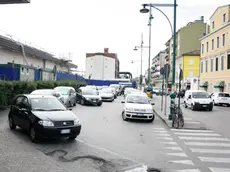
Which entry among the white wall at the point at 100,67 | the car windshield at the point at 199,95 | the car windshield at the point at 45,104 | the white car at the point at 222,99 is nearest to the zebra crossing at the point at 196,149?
the car windshield at the point at 45,104

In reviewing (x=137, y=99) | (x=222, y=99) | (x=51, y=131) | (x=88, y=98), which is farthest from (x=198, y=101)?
(x=51, y=131)

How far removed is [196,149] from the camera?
25.8 feet

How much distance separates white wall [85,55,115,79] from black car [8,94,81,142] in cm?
7555

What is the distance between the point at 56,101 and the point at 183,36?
67.9 metres

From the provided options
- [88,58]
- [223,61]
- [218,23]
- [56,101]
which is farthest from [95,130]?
[88,58]

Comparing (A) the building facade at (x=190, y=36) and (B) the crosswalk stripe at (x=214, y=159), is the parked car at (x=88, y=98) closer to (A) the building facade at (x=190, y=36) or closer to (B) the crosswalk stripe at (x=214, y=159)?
(B) the crosswalk stripe at (x=214, y=159)

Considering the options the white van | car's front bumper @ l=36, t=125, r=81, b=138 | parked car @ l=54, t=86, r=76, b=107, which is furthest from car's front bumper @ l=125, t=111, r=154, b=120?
the white van

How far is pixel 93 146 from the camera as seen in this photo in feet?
25.2

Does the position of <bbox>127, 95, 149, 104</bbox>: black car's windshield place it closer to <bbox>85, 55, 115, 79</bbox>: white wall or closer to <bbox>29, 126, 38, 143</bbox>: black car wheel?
<bbox>29, 126, 38, 143</bbox>: black car wheel

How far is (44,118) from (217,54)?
34.8 meters

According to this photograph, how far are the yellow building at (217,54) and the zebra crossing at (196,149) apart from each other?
83.5ft

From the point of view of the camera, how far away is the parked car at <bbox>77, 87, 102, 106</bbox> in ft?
69.8

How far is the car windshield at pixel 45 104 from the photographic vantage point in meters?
8.55

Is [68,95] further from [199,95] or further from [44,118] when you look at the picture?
[199,95]
